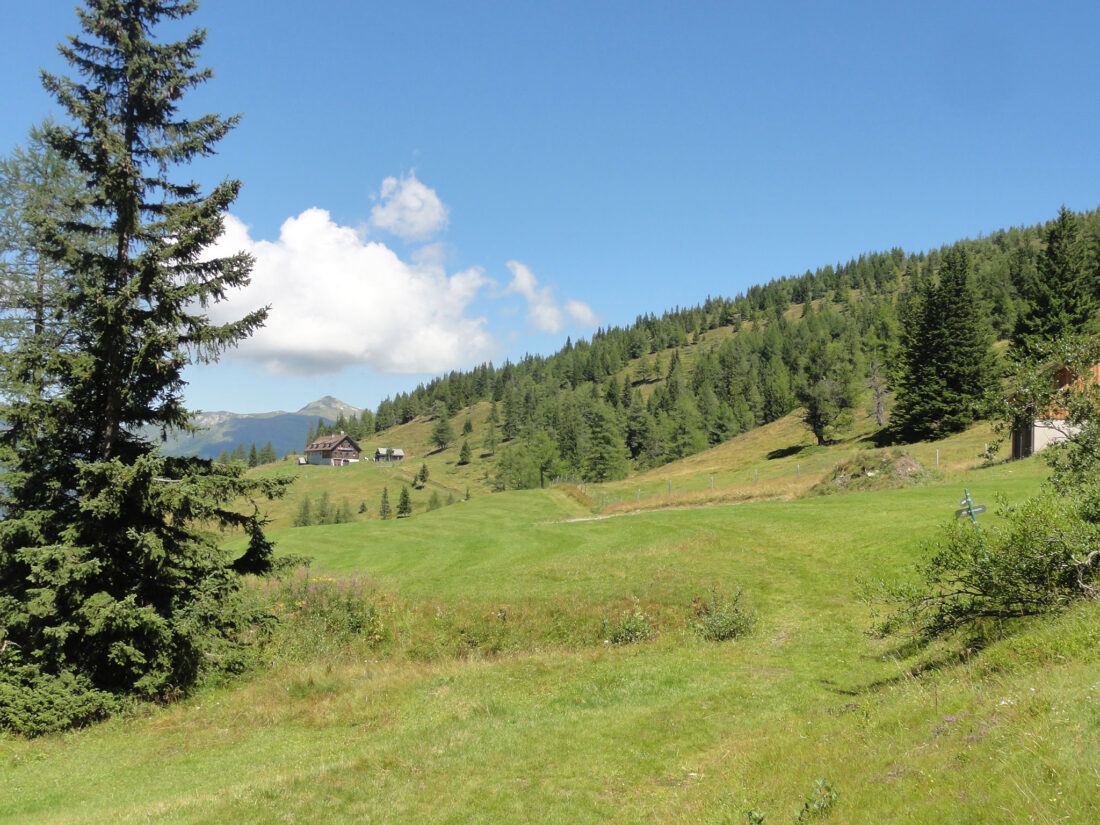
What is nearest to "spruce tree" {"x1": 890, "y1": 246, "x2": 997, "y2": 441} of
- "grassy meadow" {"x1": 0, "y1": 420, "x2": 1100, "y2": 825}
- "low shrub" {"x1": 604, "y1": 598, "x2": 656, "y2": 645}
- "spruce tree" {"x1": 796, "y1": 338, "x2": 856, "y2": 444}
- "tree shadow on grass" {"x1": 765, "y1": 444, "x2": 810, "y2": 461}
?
"spruce tree" {"x1": 796, "y1": 338, "x2": 856, "y2": 444}

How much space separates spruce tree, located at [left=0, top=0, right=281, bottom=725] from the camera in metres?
13.3

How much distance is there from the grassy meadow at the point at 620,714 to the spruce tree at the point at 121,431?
Answer: 6.84 feet

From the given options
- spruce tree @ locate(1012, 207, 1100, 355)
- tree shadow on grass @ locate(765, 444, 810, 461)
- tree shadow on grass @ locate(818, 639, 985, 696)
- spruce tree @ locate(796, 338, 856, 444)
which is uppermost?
spruce tree @ locate(1012, 207, 1100, 355)

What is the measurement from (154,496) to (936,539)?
23.1 m

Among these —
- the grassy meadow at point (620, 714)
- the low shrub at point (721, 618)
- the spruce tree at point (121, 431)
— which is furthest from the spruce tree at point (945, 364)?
the spruce tree at point (121, 431)

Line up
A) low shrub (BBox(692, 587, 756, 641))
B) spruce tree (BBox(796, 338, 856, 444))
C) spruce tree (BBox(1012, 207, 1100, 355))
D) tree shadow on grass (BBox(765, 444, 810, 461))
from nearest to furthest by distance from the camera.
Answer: low shrub (BBox(692, 587, 756, 641)) < spruce tree (BBox(1012, 207, 1100, 355)) < tree shadow on grass (BBox(765, 444, 810, 461)) < spruce tree (BBox(796, 338, 856, 444))

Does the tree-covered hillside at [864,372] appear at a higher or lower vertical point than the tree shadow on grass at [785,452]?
higher

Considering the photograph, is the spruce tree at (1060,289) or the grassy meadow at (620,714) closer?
the grassy meadow at (620,714)

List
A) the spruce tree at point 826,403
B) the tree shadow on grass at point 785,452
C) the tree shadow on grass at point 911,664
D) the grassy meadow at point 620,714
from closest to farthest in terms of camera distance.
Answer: the grassy meadow at point 620,714 < the tree shadow on grass at point 911,664 < the tree shadow on grass at point 785,452 < the spruce tree at point 826,403

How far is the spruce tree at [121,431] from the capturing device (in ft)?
43.5

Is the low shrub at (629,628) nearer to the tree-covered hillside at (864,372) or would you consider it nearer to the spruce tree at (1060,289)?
the tree-covered hillside at (864,372)

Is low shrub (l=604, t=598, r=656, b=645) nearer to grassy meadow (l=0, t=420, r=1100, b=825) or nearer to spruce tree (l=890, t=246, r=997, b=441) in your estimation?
grassy meadow (l=0, t=420, r=1100, b=825)

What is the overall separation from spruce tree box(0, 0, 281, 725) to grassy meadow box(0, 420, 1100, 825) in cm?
208

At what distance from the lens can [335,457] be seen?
199000 millimetres
